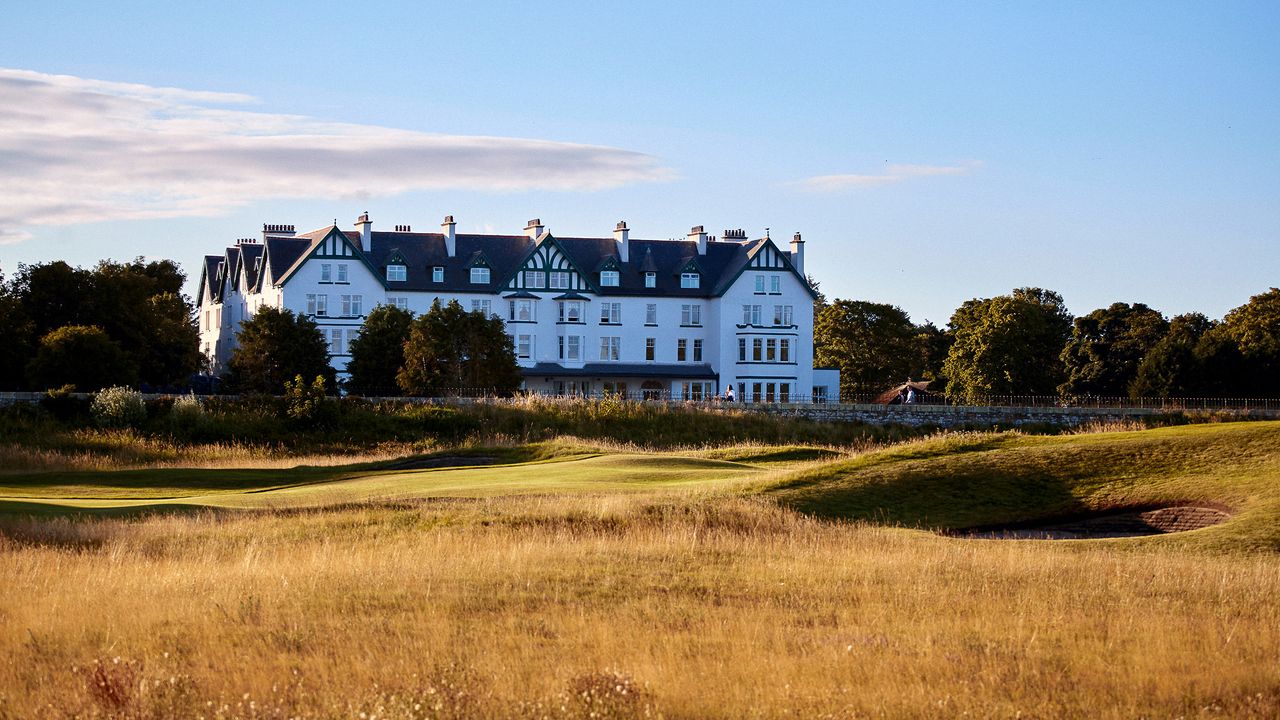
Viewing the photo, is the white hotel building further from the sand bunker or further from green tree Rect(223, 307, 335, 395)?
the sand bunker

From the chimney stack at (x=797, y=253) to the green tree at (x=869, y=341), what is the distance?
1291 centimetres

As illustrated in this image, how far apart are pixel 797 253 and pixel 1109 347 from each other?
867 inches

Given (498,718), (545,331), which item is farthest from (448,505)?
(545,331)

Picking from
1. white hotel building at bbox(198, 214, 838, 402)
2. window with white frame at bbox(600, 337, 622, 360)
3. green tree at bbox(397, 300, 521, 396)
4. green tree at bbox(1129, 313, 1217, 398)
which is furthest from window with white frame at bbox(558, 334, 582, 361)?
green tree at bbox(1129, 313, 1217, 398)

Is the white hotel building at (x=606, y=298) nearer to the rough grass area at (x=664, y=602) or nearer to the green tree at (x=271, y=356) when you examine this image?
the green tree at (x=271, y=356)

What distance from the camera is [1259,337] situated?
8894cm

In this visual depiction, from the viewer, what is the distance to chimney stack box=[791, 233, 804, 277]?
94.7 meters

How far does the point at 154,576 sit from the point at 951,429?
179ft

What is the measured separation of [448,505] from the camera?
80.3 feet

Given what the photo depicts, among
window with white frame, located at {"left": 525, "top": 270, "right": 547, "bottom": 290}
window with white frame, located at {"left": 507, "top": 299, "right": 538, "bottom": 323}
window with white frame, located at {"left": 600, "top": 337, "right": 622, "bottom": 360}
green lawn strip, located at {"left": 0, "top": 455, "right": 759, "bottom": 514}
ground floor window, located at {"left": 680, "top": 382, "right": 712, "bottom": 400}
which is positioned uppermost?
window with white frame, located at {"left": 525, "top": 270, "right": 547, "bottom": 290}

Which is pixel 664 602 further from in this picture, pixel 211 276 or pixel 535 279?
pixel 211 276

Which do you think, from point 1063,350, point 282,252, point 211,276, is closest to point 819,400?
point 1063,350

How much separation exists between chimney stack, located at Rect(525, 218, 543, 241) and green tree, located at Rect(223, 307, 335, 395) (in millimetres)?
22288

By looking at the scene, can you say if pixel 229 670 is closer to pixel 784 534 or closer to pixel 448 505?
pixel 784 534
